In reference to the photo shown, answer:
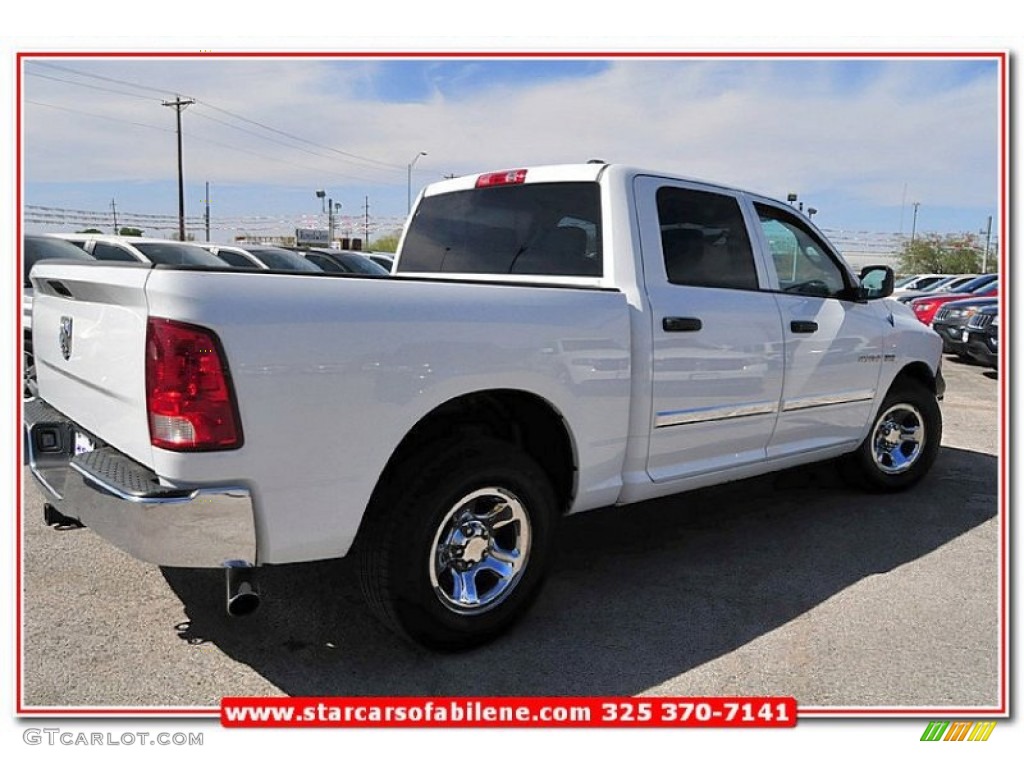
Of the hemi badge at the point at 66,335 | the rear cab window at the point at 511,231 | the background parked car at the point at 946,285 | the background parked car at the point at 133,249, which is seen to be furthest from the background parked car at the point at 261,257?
the background parked car at the point at 946,285

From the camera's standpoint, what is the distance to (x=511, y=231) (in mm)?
4082

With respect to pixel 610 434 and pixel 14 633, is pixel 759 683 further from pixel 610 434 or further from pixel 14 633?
pixel 14 633

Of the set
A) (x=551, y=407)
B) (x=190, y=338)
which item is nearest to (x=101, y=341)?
(x=190, y=338)

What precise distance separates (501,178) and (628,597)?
2175 millimetres

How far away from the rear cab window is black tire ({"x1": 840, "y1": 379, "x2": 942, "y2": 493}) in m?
2.52

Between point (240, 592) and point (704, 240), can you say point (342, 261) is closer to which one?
point (704, 240)

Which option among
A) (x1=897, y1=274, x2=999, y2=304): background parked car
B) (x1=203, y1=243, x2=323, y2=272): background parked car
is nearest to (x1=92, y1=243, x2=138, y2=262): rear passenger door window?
(x1=203, y1=243, x2=323, y2=272): background parked car

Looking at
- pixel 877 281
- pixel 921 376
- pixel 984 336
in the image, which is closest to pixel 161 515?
pixel 877 281

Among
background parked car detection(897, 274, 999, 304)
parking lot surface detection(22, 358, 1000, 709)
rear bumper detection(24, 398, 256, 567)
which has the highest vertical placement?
background parked car detection(897, 274, 999, 304)

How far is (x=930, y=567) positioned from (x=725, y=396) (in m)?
1.42

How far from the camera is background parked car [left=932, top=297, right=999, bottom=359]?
12648 mm

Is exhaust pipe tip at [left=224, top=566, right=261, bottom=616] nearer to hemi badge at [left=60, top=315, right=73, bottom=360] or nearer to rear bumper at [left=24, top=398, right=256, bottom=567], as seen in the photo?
rear bumper at [left=24, top=398, right=256, bottom=567]

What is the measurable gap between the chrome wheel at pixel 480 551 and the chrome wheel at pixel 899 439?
3.08 metres

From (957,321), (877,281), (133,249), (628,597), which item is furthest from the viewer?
(957,321)
